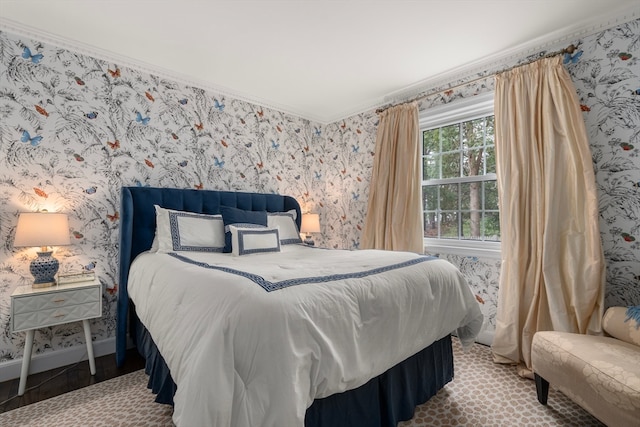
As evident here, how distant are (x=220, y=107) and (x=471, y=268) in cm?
313

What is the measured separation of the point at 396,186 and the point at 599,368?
216 cm

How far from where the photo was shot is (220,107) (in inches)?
128

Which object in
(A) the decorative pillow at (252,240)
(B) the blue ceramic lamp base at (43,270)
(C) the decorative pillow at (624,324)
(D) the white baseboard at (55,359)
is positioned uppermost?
(A) the decorative pillow at (252,240)

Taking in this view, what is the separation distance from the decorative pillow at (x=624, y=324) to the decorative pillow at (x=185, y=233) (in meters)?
2.83

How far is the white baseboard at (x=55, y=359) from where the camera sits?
210 cm

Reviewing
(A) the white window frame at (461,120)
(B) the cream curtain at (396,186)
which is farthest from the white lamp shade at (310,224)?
(A) the white window frame at (461,120)

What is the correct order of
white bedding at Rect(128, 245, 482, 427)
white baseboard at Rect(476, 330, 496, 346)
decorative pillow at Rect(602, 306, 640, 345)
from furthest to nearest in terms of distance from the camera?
white baseboard at Rect(476, 330, 496, 346) < decorative pillow at Rect(602, 306, 640, 345) < white bedding at Rect(128, 245, 482, 427)

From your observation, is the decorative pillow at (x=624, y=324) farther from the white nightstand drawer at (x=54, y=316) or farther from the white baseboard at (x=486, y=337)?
the white nightstand drawer at (x=54, y=316)

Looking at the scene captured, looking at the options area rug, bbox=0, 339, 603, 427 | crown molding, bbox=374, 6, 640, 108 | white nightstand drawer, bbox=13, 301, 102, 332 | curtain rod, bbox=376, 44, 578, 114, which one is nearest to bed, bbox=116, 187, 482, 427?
area rug, bbox=0, 339, 603, 427

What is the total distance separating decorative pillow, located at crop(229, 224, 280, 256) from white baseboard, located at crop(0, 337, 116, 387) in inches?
53.2

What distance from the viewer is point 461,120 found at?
295 cm

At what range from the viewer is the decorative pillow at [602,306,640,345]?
1617mm

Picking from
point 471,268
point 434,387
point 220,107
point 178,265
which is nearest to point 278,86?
point 220,107

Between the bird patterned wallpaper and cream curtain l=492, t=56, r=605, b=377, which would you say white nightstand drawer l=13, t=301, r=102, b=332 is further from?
A: cream curtain l=492, t=56, r=605, b=377
